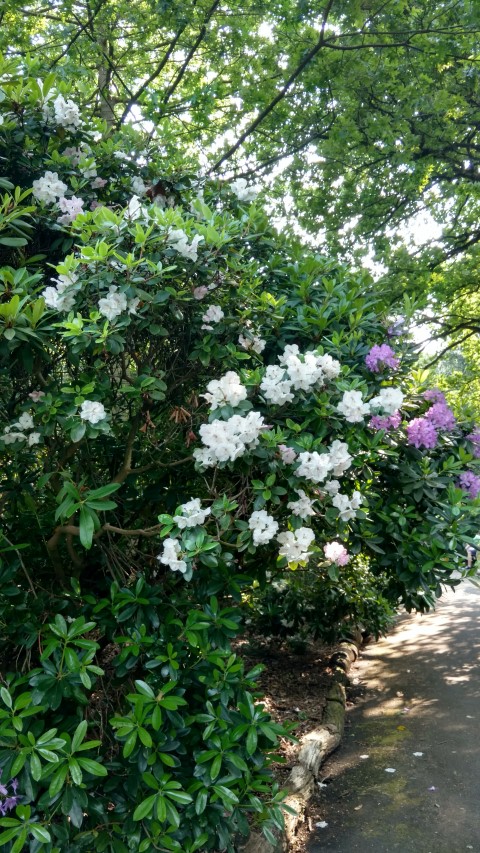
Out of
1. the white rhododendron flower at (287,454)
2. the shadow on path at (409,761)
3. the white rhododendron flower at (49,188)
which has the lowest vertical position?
the shadow on path at (409,761)

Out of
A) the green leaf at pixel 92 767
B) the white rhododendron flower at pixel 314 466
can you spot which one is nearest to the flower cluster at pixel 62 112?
the white rhododendron flower at pixel 314 466

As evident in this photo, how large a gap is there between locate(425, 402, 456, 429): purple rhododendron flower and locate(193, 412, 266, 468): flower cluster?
1.09 meters

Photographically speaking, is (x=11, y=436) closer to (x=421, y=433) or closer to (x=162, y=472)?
(x=162, y=472)

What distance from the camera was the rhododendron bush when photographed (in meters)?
2.47

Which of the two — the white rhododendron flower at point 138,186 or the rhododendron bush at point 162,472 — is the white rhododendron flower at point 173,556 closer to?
the rhododendron bush at point 162,472

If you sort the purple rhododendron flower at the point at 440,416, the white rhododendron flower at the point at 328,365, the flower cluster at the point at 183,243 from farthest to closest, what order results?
the purple rhododendron flower at the point at 440,416
the white rhododendron flower at the point at 328,365
the flower cluster at the point at 183,243

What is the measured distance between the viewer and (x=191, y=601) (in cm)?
299

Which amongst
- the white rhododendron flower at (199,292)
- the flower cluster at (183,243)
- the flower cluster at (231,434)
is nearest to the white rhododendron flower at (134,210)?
the flower cluster at (183,243)

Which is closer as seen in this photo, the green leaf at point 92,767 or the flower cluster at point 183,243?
the green leaf at point 92,767

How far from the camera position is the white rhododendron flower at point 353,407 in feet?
9.00

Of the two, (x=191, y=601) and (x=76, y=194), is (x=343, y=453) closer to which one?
(x=191, y=601)

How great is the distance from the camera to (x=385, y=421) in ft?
9.74

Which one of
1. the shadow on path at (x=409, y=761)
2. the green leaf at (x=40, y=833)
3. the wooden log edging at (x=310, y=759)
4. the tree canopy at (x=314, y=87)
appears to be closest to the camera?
the green leaf at (x=40, y=833)

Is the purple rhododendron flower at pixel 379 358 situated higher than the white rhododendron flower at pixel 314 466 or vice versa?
the purple rhododendron flower at pixel 379 358
